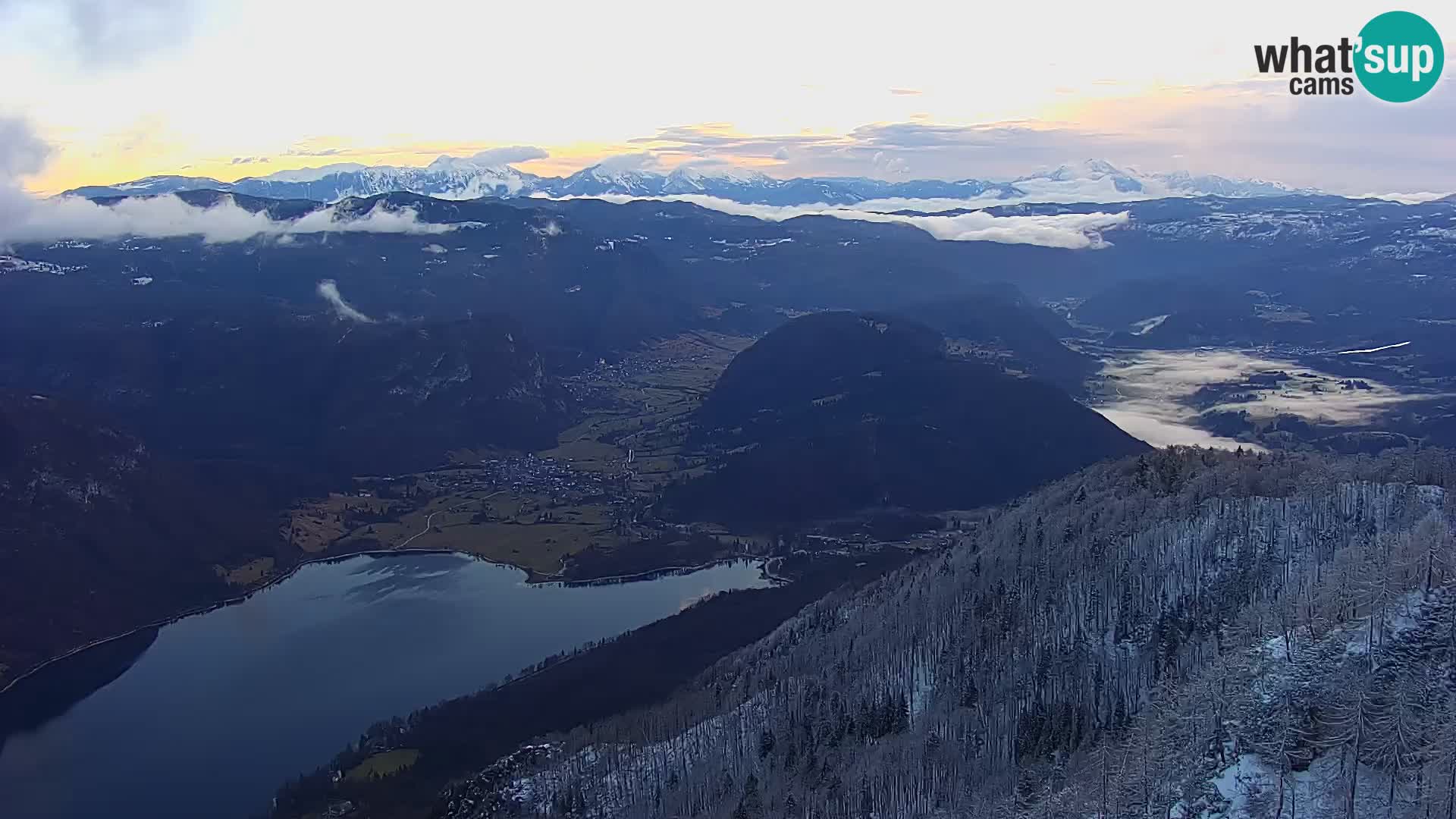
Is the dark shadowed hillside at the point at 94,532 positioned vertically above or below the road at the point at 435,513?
above

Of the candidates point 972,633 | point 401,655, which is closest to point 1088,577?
point 972,633

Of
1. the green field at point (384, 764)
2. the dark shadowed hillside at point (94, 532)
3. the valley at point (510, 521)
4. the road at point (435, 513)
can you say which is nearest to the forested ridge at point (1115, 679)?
the green field at point (384, 764)

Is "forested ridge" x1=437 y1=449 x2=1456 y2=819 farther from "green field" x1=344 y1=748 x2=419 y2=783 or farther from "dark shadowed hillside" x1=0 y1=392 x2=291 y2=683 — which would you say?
"dark shadowed hillside" x1=0 y1=392 x2=291 y2=683

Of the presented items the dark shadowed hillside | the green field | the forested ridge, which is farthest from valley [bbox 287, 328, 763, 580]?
the forested ridge

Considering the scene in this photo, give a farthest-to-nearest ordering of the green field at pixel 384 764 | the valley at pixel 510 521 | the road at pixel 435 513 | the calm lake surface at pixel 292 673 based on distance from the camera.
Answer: the road at pixel 435 513
the valley at pixel 510 521
the calm lake surface at pixel 292 673
the green field at pixel 384 764

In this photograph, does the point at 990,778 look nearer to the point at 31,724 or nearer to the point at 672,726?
the point at 672,726

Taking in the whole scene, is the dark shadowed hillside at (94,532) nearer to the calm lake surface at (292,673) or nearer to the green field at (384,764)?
the calm lake surface at (292,673)
